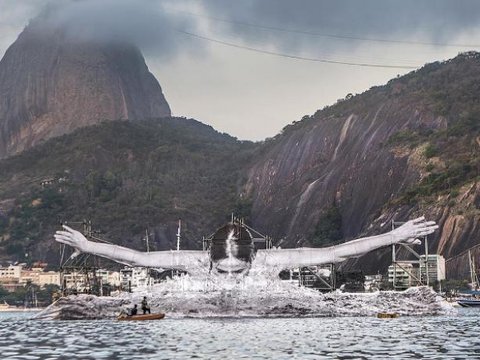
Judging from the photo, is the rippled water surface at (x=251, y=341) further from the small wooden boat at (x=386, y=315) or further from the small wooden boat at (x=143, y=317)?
the small wooden boat at (x=386, y=315)

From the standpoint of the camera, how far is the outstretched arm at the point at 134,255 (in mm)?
134125

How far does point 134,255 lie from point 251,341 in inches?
2403

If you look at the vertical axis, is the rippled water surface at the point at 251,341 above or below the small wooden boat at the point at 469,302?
below

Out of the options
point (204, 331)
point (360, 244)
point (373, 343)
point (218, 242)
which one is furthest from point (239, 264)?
point (373, 343)

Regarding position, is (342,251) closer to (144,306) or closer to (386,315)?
(386,315)

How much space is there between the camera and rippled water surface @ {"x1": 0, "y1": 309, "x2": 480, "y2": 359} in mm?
65250

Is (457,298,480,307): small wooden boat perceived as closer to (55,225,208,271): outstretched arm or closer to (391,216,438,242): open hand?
(391,216,438,242): open hand

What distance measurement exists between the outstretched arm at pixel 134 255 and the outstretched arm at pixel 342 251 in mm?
8570

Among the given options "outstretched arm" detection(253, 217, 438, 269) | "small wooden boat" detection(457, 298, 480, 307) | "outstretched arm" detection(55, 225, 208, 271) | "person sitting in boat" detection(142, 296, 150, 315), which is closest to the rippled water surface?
"person sitting in boat" detection(142, 296, 150, 315)

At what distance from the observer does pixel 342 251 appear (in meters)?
131

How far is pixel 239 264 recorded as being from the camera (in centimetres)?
13025

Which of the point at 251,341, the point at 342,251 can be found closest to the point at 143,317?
the point at 342,251

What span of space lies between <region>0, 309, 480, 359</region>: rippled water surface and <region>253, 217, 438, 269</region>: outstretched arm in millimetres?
26015

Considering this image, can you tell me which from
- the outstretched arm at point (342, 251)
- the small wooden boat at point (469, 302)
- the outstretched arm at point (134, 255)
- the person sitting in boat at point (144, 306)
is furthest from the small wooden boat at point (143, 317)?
the small wooden boat at point (469, 302)
